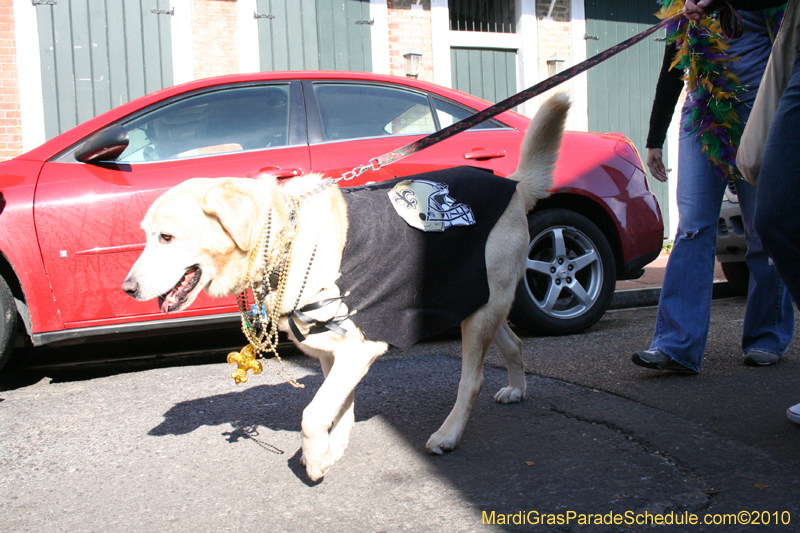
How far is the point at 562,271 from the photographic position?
170 inches

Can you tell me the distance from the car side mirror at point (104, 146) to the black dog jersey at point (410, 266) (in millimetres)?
1609

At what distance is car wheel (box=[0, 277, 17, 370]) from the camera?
3.35 metres

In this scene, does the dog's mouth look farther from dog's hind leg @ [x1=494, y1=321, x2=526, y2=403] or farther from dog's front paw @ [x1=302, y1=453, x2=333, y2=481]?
dog's hind leg @ [x1=494, y1=321, x2=526, y2=403]

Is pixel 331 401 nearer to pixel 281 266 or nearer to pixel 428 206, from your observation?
pixel 281 266

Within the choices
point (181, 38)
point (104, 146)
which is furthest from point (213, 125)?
point (181, 38)

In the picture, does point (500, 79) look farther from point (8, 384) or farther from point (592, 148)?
point (8, 384)

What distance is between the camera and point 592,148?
443cm

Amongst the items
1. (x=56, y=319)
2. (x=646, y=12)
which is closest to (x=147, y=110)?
(x=56, y=319)

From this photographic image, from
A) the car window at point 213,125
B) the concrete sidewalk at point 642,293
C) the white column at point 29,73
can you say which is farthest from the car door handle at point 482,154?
the white column at point 29,73

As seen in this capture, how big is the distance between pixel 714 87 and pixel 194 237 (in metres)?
→ 2.48

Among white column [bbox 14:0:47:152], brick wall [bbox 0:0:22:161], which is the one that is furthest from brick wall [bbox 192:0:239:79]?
brick wall [bbox 0:0:22:161]

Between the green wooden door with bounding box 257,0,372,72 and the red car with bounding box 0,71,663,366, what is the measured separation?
4959 millimetres

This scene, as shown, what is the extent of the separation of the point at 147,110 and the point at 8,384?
1833 mm

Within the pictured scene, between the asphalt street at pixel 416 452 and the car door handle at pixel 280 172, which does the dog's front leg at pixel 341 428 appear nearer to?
the asphalt street at pixel 416 452
